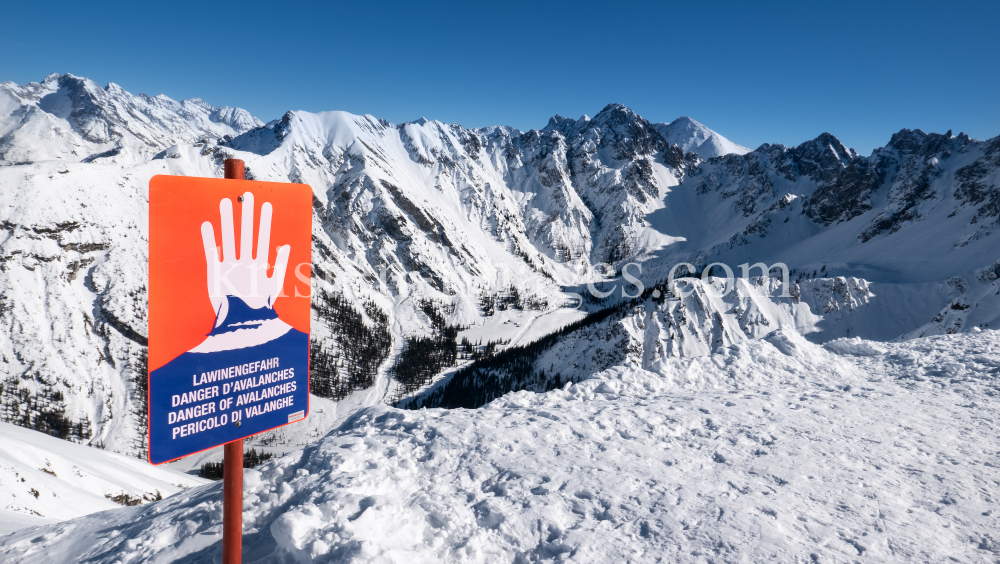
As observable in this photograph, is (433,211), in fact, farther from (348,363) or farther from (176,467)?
(176,467)

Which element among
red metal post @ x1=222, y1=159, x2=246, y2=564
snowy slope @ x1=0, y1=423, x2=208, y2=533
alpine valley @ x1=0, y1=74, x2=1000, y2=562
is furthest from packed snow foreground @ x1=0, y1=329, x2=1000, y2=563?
snowy slope @ x1=0, y1=423, x2=208, y2=533

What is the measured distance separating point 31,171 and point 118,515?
167 meters

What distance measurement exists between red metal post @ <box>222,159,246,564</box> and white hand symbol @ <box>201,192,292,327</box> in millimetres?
407

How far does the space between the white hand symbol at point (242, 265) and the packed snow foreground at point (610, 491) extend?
290 cm

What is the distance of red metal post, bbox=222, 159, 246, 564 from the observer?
14.2 feet

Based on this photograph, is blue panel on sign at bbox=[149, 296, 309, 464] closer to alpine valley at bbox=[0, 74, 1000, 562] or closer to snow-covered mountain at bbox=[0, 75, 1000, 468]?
alpine valley at bbox=[0, 74, 1000, 562]

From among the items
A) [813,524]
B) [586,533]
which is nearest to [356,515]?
[586,533]

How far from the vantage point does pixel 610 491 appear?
6496mm

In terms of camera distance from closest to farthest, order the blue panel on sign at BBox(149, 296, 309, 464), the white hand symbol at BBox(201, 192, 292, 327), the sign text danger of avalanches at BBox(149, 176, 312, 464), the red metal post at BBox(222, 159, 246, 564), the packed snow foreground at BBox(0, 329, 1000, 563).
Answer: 1. the sign text danger of avalanches at BBox(149, 176, 312, 464)
2. the blue panel on sign at BBox(149, 296, 309, 464)
3. the white hand symbol at BBox(201, 192, 292, 327)
4. the red metal post at BBox(222, 159, 246, 564)
5. the packed snow foreground at BBox(0, 329, 1000, 563)

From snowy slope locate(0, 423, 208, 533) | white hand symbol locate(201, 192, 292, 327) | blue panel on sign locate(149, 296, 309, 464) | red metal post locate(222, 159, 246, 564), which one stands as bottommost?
snowy slope locate(0, 423, 208, 533)

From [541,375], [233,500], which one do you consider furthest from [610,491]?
[541,375]

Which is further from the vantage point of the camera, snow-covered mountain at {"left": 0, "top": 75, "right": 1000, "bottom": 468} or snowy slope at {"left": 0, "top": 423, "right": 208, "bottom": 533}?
snow-covered mountain at {"left": 0, "top": 75, "right": 1000, "bottom": 468}

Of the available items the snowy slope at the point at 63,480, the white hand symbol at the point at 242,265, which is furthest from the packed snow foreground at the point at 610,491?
the snowy slope at the point at 63,480

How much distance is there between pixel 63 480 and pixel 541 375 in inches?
3052
